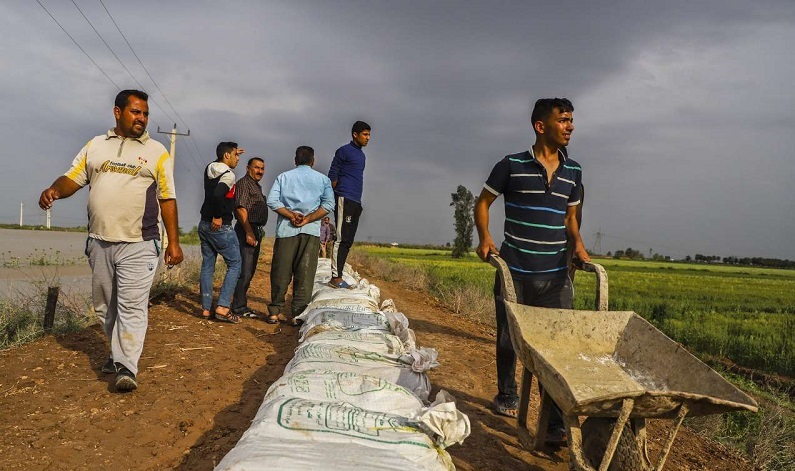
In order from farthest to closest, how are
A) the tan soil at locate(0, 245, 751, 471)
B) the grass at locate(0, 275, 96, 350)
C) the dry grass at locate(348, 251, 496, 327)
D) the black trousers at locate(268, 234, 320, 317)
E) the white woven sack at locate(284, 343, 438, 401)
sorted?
the dry grass at locate(348, 251, 496, 327), the black trousers at locate(268, 234, 320, 317), the grass at locate(0, 275, 96, 350), the white woven sack at locate(284, 343, 438, 401), the tan soil at locate(0, 245, 751, 471)

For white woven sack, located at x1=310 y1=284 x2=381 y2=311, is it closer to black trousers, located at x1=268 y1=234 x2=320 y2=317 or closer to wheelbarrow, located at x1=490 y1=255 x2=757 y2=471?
black trousers, located at x1=268 y1=234 x2=320 y2=317

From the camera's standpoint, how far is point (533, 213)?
301cm

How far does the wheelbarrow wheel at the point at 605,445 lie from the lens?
199 centimetres

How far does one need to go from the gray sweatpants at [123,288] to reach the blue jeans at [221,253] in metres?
1.79

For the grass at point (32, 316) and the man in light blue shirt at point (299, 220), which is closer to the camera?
the grass at point (32, 316)

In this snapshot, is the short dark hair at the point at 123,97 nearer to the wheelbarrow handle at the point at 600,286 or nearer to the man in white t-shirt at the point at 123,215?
the man in white t-shirt at the point at 123,215

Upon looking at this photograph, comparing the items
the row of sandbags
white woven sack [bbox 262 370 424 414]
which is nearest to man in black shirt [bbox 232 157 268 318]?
the row of sandbags

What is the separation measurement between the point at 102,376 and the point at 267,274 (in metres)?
7.57

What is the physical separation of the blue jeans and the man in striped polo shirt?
3.02 m

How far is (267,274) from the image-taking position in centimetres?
1109

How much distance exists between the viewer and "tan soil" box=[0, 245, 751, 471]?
256 cm

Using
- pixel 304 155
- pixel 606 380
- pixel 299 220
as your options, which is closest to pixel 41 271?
pixel 299 220

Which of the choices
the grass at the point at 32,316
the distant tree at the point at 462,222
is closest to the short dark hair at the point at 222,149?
the grass at the point at 32,316

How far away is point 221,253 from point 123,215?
6.79ft
